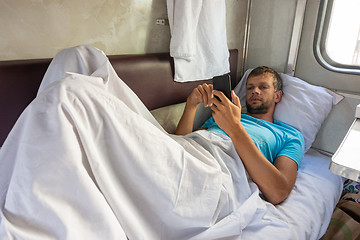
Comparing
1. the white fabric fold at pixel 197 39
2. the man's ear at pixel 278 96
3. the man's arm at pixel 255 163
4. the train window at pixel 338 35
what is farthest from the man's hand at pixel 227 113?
the train window at pixel 338 35

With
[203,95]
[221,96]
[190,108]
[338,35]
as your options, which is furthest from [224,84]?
[338,35]

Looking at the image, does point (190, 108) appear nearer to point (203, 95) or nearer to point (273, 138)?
point (203, 95)

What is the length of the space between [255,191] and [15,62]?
3.66 ft

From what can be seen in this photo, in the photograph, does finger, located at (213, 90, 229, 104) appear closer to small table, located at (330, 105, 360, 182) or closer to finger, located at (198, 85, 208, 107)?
finger, located at (198, 85, 208, 107)

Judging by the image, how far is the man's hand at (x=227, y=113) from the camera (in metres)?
1.21

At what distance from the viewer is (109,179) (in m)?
0.71

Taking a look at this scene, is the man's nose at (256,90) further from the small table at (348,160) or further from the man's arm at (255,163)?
the small table at (348,160)

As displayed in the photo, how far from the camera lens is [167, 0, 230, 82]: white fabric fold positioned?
1385mm

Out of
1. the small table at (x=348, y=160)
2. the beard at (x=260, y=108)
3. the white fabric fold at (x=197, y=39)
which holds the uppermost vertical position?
the white fabric fold at (x=197, y=39)

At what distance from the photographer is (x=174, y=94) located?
5.03 ft

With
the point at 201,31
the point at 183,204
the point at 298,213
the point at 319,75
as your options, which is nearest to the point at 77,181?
the point at 183,204

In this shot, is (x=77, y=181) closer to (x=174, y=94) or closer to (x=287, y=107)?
(x=174, y=94)

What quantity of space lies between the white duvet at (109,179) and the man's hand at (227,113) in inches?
5.6

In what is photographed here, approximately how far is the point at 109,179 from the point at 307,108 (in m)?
1.52
